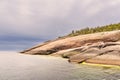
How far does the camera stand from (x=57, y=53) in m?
57.5

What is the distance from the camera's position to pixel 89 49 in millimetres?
43188

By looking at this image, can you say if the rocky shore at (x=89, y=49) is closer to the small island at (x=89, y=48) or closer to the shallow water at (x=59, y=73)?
the small island at (x=89, y=48)

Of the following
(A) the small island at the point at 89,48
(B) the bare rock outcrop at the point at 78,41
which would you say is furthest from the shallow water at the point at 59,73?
(B) the bare rock outcrop at the point at 78,41

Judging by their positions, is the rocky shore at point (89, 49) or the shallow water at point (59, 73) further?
the rocky shore at point (89, 49)

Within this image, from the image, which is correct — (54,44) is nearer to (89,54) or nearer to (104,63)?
(89,54)

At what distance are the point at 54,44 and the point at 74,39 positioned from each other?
4605 millimetres

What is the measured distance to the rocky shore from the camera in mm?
38938

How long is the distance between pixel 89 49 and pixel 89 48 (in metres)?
1.51

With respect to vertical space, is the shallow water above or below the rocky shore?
below

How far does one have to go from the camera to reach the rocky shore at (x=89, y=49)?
38.9 m

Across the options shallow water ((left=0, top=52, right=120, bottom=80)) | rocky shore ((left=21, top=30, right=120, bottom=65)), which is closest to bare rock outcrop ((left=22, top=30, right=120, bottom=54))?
rocky shore ((left=21, top=30, right=120, bottom=65))

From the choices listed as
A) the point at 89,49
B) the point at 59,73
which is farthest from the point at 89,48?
the point at 59,73

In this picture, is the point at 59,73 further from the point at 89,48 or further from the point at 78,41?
the point at 78,41

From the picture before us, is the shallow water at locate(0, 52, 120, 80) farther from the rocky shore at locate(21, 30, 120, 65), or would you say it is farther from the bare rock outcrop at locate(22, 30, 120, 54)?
the bare rock outcrop at locate(22, 30, 120, 54)
